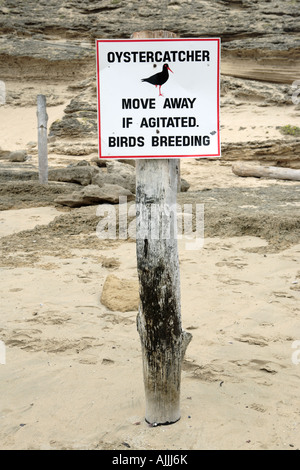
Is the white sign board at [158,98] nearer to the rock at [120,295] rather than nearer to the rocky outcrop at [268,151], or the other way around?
the rock at [120,295]

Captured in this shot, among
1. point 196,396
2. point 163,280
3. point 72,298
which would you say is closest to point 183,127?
point 163,280

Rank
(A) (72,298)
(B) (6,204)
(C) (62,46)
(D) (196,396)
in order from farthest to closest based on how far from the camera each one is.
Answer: (C) (62,46) → (B) (6,204) → (A) (72,298) → (D) (196,396)

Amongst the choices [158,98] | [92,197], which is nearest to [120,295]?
[158,98]

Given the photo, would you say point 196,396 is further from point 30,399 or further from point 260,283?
point 260,283

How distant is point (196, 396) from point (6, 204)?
6274mm

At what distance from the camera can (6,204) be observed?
A: 323 inches

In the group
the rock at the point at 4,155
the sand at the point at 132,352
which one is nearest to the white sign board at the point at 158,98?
the sand at the point at 132,352

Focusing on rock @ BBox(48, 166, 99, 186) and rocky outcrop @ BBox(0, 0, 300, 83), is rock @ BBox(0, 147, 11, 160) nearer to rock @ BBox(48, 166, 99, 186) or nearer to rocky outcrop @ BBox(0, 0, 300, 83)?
rock @ BBox(48, 166, 99, 186)

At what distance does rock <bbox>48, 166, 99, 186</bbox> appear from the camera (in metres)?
10.1

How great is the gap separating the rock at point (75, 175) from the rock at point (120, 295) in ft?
20.0

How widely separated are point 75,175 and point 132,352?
24.1 feet

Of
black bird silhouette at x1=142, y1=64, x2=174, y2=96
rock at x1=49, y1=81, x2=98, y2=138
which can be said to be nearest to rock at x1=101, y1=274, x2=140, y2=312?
black bird silhouette at x1=142, y1=64, x2=174, y2=96

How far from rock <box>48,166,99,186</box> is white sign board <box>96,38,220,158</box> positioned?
789 cm

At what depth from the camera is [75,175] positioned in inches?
401
